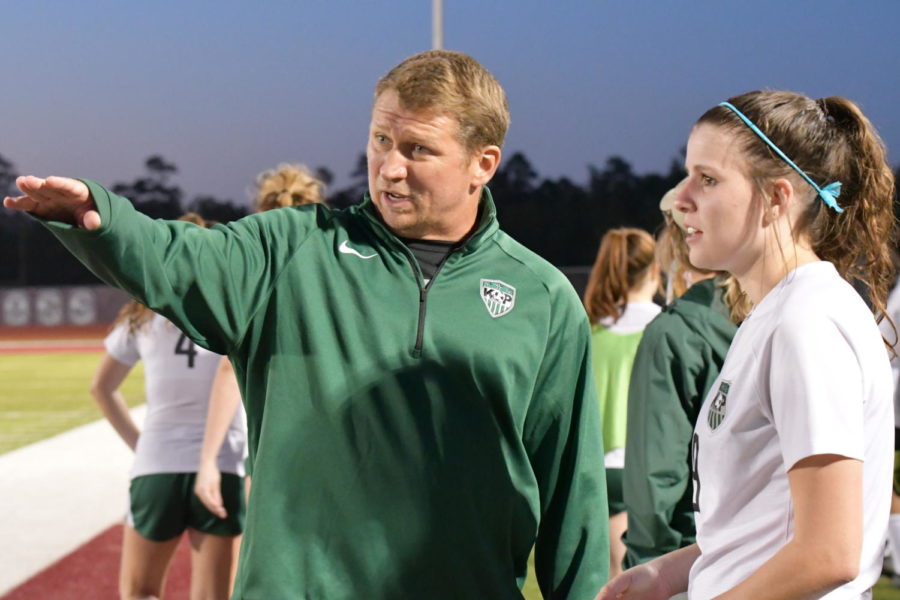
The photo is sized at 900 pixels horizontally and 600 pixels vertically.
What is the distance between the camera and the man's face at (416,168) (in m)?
2.10

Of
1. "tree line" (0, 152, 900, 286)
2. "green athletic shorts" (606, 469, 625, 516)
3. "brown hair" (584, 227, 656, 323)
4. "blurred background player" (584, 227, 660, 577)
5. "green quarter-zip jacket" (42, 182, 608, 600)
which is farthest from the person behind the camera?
"tree line" (0, 152, 900, 286)

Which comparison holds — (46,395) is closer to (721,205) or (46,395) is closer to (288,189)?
(288,189)

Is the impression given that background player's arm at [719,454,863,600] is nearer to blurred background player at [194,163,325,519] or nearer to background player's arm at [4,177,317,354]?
background player's arm at [4,177,317,354]

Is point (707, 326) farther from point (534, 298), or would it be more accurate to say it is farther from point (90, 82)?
point (90, 82)

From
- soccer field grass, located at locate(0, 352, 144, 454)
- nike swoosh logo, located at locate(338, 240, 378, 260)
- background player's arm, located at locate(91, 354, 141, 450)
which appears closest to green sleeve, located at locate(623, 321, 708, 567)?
nike swoosh logo, located at locate(338, 240, 378, 260)

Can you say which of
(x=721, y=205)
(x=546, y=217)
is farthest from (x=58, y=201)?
(x=546, y=217)

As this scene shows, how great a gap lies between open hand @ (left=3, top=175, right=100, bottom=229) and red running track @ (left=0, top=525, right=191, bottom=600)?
4383 mm

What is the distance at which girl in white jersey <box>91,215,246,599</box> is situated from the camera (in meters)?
3.93

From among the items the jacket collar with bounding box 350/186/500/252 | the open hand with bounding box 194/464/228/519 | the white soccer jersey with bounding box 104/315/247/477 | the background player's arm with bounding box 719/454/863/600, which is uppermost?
the jacket collar with bounding box 350/186/500/252

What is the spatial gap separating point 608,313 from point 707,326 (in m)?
1.82

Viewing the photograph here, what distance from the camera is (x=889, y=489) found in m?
1.54

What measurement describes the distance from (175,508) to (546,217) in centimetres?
4426

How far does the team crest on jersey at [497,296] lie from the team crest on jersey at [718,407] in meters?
0.63

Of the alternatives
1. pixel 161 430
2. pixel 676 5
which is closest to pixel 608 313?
pixel 161 430
